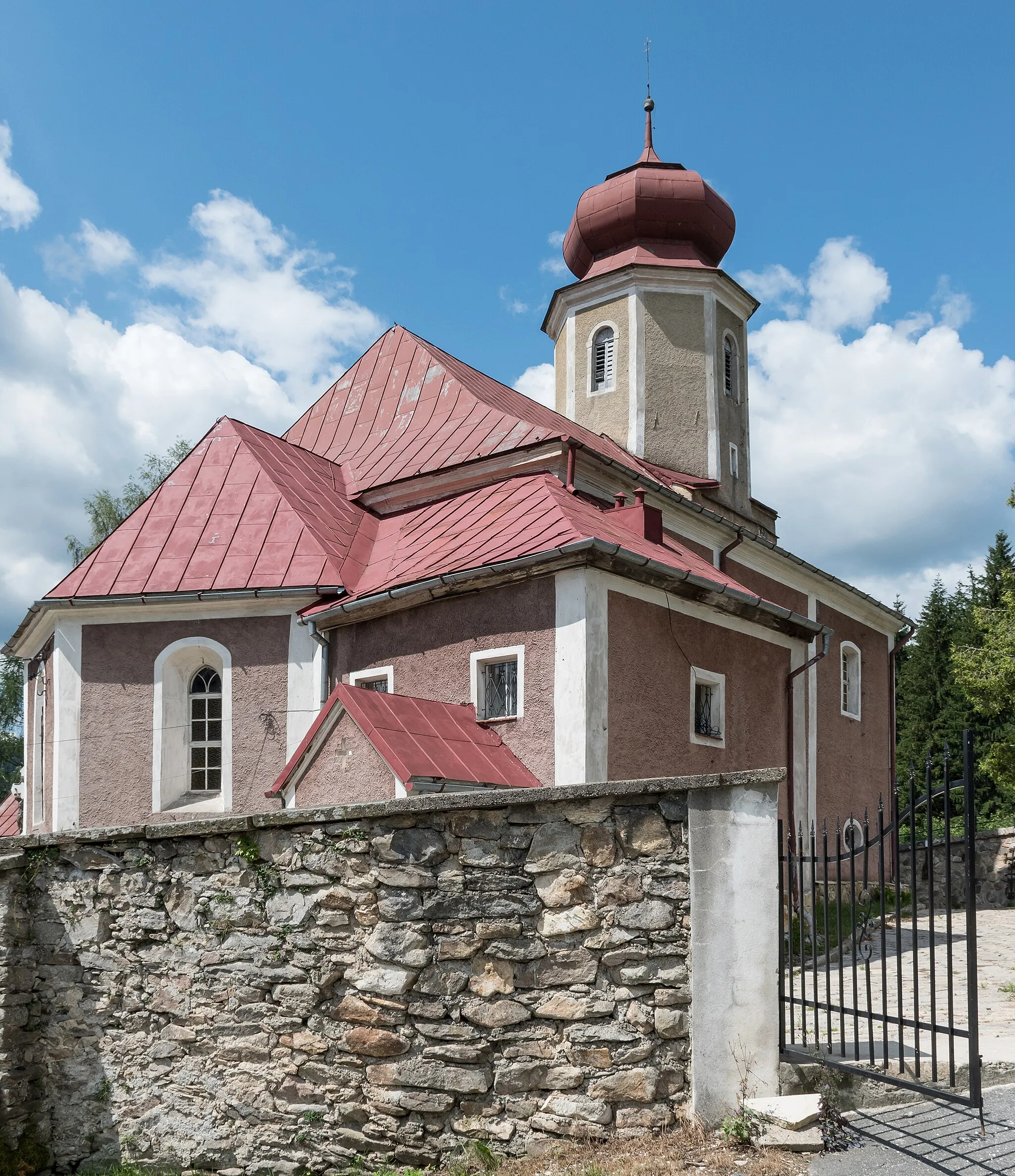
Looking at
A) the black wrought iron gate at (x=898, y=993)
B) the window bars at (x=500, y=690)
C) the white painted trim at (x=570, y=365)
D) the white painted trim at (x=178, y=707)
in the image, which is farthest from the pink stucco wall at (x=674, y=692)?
the white painted trim at (x=570, y=365)

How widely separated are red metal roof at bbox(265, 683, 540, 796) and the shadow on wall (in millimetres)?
3512

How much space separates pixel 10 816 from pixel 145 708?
665 centimetres

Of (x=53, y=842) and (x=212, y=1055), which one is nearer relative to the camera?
(x=212, y=1055)

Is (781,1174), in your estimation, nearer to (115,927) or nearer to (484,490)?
(115,927)

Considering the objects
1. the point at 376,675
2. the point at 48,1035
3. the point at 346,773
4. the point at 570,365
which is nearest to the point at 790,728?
the point at 376,675

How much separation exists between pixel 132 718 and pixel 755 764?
7.64 meters

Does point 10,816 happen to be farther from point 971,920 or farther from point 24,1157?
point 971,920

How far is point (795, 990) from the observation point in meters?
8.66

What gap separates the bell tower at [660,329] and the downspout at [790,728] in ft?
17.7

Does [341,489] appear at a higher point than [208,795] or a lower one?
higher

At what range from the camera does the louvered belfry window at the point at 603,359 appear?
71.3 feet

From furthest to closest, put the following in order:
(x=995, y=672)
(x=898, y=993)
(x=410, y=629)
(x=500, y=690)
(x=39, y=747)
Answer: (x=995, y=672), (x=39, y=747), (x=410, y=629), (x=500, y=690), (x=898, y=993)

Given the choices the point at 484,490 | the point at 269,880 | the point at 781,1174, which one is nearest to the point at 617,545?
the point at 484,490

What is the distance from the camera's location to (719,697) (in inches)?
529
